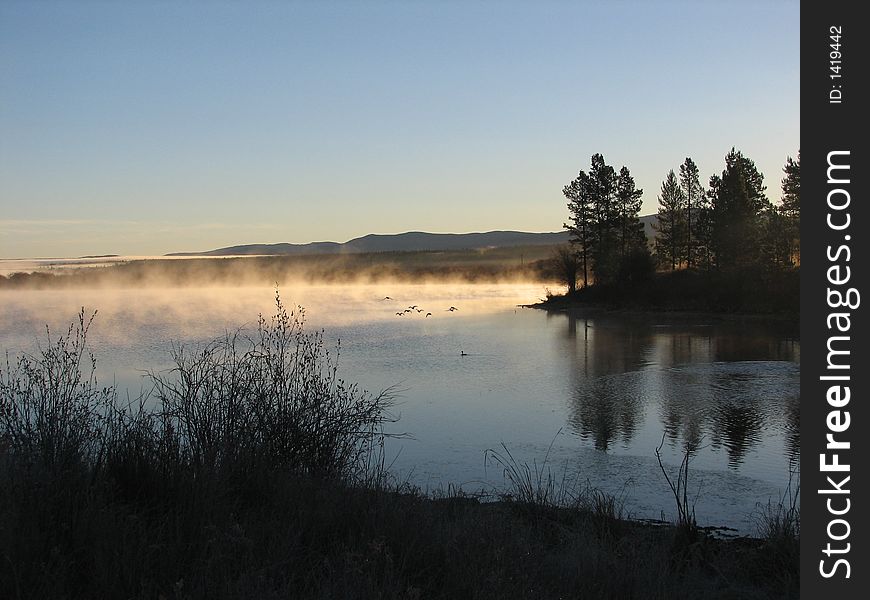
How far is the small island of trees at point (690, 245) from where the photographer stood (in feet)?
163

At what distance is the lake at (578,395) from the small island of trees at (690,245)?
914cm

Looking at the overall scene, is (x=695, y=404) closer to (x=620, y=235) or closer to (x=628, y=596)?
(x=628, y=596)

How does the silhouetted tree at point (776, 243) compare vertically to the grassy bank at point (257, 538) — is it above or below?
above

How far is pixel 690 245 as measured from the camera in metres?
63.4

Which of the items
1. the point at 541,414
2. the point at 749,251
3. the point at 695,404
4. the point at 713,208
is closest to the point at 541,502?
the point at 541,414

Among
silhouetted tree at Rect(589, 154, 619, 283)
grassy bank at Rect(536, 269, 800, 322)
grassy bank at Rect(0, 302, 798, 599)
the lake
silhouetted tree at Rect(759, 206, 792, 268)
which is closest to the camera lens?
grassy bank at Rect(0, 302, 798, 599)

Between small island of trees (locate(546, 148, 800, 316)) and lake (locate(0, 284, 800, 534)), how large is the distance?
9.14m

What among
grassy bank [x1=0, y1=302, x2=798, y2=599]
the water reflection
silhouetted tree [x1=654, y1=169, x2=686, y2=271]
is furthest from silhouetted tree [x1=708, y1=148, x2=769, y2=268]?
grassy bank [x1=0, y1=302, x2=798, y2=599]

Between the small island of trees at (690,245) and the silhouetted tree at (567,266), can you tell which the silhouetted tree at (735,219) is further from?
the silhouetted tree at (567,266)

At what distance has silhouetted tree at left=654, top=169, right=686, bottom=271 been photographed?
66000mm

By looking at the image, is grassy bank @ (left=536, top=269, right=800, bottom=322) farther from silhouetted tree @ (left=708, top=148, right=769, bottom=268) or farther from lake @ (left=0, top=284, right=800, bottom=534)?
lake @ (left=0, top=284, right=800, bottom=534)

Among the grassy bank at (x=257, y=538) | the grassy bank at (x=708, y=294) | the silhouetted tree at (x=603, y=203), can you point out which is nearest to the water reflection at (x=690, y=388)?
the grassy bank at (x=257, y=538)

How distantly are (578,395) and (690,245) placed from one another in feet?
158

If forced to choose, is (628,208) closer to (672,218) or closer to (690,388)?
(672,218)
